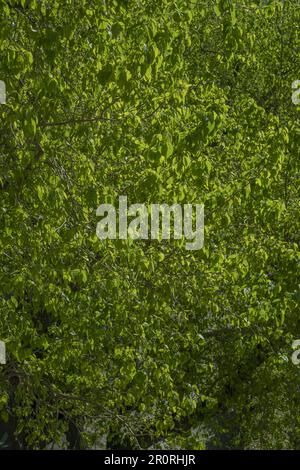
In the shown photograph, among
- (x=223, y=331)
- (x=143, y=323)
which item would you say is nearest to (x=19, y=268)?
(x=143, y=323)

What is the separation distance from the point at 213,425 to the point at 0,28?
13.0 meters

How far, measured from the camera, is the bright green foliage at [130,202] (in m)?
10.9

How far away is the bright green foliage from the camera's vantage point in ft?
35.9

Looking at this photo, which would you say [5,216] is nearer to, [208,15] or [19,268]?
[19,268]

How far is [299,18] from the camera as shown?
859 inches

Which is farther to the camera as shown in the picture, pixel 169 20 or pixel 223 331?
pixel 223 331

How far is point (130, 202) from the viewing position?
13.1 metres

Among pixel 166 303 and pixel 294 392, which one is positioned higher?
pixel 166 303

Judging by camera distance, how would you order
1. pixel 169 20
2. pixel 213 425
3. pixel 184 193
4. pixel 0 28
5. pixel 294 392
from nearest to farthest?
pixel 0 28, pixel 169 20, pixel 184 193, pixel 294 392, pixel 213 425

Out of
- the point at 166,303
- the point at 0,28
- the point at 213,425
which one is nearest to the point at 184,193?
the point at 166,303

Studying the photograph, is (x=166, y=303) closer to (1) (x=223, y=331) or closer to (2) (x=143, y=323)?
(2) (x=143, y=323)

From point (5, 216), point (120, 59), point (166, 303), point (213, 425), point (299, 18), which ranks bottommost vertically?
point (213, 425)
